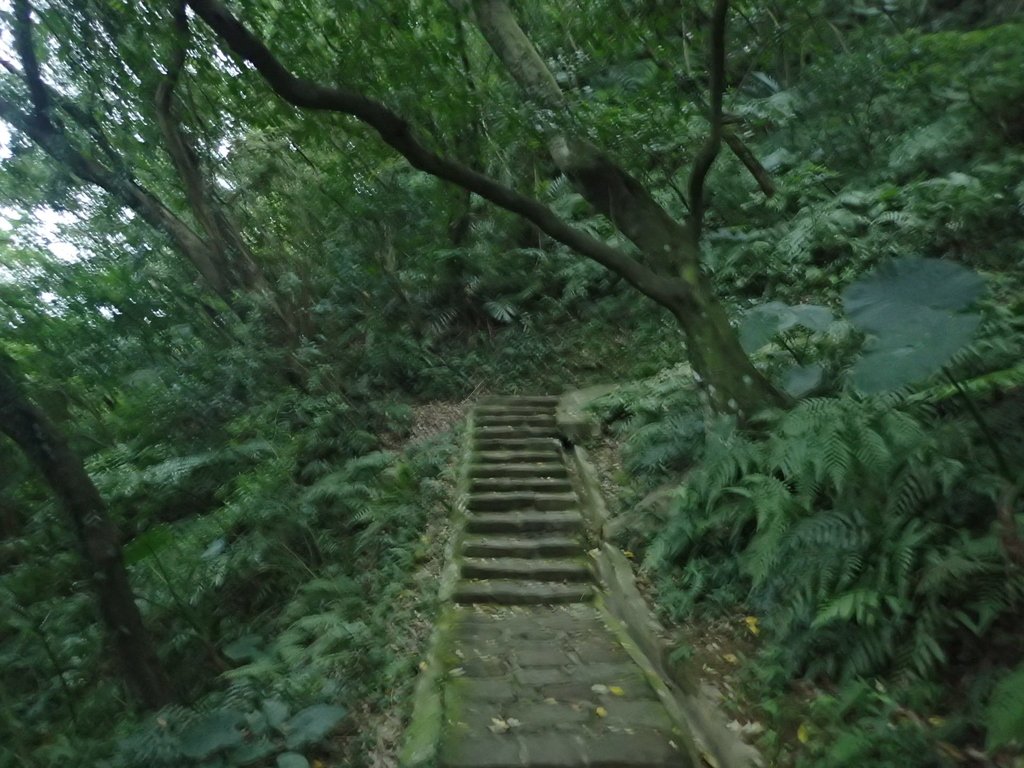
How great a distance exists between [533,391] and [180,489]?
5867 millimetres

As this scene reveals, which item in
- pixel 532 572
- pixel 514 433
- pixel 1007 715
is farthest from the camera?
pixel 514 433

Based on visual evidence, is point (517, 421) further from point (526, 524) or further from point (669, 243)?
point (669, 243)

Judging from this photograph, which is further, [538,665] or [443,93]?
[443,93]

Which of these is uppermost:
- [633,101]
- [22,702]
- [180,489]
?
[633,101]

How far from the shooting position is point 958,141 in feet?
29.8

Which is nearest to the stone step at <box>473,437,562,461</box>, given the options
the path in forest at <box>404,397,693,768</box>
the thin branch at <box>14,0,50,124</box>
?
the path in forest at <box>404,397,693,768</box>

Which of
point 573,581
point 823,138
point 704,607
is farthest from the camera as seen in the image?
point 823,138

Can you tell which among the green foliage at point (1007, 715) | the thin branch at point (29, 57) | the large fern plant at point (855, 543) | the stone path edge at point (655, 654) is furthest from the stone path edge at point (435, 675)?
the thin branch at point (29, 57)

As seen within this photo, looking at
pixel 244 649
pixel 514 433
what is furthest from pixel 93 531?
pixel 514 433

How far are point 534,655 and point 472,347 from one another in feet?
30.7

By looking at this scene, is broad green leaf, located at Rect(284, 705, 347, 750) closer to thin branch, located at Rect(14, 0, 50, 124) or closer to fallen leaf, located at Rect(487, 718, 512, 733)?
fallen leaf, located at Rect(487, 718, 512, 733)

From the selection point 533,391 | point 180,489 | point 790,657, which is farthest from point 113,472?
point 790,657

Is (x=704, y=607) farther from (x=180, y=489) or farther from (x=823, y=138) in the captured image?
(x=823, y=138)

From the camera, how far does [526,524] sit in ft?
23.7
